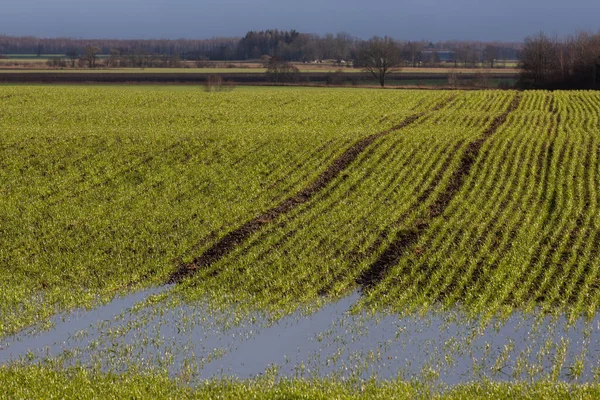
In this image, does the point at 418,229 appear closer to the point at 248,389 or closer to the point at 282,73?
the point at 248,389

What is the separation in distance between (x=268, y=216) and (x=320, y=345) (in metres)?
10.5

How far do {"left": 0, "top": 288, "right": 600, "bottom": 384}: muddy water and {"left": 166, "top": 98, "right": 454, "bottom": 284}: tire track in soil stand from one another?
10.1ft

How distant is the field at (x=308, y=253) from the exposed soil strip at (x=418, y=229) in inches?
3.8

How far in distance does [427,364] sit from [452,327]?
7.77 feet

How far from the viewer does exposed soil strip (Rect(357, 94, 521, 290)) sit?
21375 millimetres

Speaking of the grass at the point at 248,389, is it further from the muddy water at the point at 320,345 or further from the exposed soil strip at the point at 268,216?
the exposed soil strip at the point at 268,216

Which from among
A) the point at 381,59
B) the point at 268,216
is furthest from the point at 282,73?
the point at 268,216

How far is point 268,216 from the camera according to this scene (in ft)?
88.1

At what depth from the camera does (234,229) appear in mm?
25422

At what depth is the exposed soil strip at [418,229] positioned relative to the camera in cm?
2138

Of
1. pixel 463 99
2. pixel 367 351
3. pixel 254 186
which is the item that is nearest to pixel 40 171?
pixel 254 186

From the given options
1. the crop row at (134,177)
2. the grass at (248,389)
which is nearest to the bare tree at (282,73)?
the crop row at (134,177)

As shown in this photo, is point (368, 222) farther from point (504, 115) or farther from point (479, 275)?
point (504, 115)

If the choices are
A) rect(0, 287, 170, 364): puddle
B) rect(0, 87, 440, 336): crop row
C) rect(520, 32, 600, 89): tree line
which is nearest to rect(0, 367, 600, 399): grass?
rect(0, 287, 170, 364): puddle
